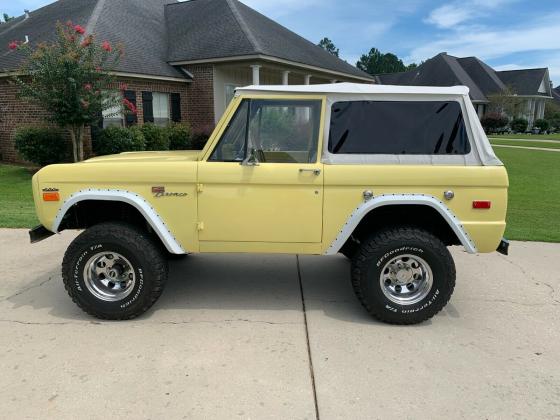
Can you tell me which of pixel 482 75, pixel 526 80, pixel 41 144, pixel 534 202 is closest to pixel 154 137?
pixel 41 144

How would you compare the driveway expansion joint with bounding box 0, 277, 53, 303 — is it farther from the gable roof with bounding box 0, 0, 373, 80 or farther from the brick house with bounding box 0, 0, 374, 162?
the gable roof with bounding box 0, 0, 373, 80

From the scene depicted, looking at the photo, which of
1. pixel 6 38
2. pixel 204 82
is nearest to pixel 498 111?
pixel 204 82

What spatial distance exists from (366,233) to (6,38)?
778 inches

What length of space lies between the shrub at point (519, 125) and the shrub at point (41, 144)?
4416 centimetres

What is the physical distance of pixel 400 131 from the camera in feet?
12.5

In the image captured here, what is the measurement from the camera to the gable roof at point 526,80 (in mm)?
50844

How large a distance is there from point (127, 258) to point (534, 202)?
28.2 ft

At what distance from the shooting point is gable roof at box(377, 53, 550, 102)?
4609cm

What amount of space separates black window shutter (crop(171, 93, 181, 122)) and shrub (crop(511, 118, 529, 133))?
38.7 metres

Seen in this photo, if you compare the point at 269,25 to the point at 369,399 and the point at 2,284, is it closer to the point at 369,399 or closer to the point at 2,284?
the point at 2,284

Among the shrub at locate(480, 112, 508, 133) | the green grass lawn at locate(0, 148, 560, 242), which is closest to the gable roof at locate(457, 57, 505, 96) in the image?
the shrub at locate(480, 112, 508, 133)

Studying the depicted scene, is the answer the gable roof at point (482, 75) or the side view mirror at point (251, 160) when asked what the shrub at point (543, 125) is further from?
the side view mirror at point (251, 160)

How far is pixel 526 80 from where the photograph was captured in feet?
170

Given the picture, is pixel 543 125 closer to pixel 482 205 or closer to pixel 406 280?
pixel 482 205
